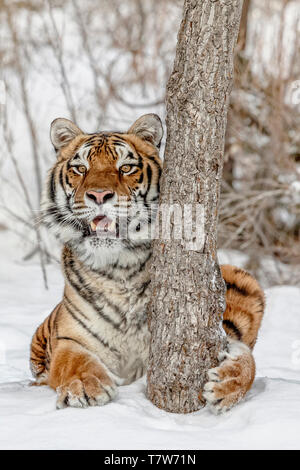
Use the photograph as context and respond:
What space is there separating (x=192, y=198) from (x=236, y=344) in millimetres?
780

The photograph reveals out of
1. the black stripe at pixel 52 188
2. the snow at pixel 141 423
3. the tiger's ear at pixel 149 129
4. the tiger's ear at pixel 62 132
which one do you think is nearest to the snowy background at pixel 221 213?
the snow at pixel 141 423

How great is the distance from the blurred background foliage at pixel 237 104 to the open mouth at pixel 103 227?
2426 millimetres

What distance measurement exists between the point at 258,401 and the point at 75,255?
1.12m

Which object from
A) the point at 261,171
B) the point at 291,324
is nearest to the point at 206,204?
the point at 291,324

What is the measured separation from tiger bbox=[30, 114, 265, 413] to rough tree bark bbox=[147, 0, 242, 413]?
179 mm

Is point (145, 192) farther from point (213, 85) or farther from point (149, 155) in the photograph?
point (213, 85)

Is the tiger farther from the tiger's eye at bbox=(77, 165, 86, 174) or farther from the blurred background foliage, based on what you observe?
the blurred background foliage

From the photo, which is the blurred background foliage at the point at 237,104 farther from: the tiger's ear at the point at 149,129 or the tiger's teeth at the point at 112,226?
the tiger's teeth at the point at 112,226

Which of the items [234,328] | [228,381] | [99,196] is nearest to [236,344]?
[234,328]

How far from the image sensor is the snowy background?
254cm

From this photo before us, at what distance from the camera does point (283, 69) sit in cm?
667

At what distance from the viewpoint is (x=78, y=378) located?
2893 mm

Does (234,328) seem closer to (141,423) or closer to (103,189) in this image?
(141,423)

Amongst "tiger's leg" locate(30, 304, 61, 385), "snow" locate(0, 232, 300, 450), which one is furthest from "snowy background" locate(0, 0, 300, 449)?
"tiger's leg" locate(30, 304, 61, 385)
